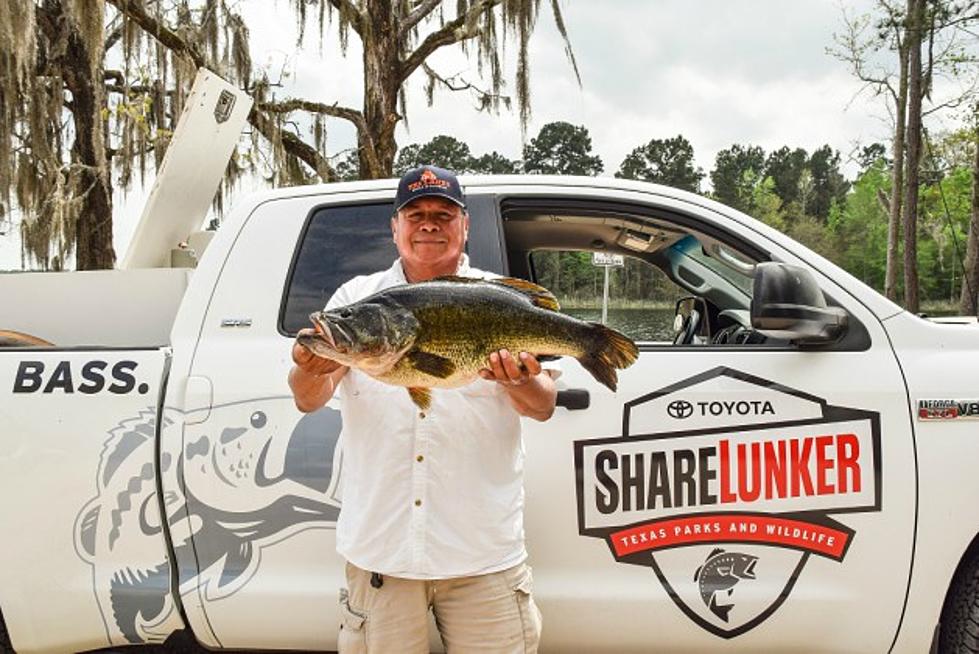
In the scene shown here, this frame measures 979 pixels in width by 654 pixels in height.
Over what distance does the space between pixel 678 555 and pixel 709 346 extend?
703 millimetres

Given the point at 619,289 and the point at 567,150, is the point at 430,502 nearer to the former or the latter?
the point at 619,289

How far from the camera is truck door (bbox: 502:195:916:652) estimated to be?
2.61 metres

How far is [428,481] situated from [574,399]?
29.2 inches

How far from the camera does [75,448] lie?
106 inches

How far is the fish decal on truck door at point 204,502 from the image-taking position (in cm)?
266

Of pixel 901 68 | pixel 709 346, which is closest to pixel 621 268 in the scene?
pixel 709 346

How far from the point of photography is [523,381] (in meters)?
1.84

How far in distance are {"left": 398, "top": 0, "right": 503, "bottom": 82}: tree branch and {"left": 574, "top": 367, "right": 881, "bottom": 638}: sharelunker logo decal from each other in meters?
8.53

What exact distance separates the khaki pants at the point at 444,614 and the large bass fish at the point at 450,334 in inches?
22.6

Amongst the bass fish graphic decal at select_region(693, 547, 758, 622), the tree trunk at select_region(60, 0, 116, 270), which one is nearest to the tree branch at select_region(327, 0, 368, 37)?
the tree trunk at select_region(60, 0, 116, 270)

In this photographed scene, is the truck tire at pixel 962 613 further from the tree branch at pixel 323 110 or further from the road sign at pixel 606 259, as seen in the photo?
the tree branch at pixel 323 110

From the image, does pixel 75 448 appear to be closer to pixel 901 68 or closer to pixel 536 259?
pixel 536 259

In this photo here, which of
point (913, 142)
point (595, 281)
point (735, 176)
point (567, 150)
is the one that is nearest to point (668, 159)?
point (735, 176)

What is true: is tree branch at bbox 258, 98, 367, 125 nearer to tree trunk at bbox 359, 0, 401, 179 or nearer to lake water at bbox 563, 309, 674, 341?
tree trunk at bbox 359, 0, 401, 179
